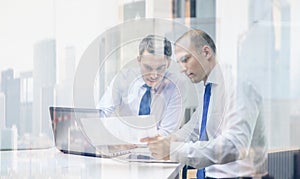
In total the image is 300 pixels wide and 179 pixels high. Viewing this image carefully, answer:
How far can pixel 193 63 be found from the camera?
3.62ft

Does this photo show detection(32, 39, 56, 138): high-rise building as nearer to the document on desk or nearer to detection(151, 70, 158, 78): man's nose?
the document on desk

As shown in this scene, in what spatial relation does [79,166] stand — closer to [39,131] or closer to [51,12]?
[39,131]

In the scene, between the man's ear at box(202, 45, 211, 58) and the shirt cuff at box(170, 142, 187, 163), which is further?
the man's ear at box(202, 45, 211, 58)

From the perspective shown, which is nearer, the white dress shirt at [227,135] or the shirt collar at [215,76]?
the white dress shirt at [227,135]

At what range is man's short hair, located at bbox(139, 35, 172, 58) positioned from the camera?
Answer: 1185mm

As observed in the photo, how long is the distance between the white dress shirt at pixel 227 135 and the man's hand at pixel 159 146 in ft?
0.07

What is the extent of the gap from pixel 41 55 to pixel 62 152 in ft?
1.09

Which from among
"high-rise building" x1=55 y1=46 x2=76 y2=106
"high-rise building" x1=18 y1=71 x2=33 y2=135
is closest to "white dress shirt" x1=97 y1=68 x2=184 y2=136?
"high-rise building" x1=55 y1=46 x2=76 y2=106

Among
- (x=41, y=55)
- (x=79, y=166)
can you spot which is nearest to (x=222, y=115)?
(x=79, y=166)

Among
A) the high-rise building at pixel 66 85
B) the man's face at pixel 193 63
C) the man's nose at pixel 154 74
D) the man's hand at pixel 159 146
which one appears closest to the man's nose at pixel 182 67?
the man's face at pixel 193 63

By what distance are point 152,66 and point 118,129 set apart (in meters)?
0.24

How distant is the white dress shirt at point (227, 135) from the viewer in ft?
3.21

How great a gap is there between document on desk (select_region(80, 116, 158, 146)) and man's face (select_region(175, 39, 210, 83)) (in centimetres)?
19

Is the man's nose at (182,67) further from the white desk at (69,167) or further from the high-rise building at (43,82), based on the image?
the high-rise building at (43,82)
